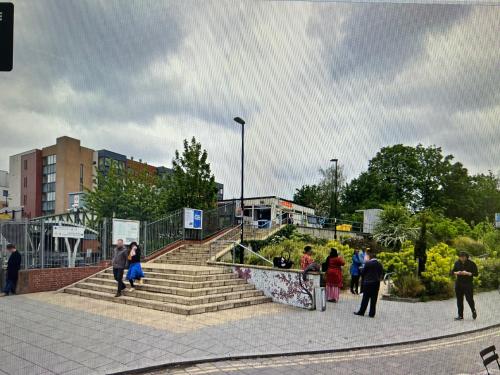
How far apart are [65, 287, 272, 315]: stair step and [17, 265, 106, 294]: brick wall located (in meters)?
1.06

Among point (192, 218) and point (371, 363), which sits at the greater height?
point (192, 218)

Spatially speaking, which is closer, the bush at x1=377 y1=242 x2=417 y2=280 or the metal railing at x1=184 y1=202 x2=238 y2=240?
the bush at x1=377 y1=242 x2=417 y2=280

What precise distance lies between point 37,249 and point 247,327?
25.4 feet

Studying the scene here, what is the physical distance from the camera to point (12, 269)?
10734 mm

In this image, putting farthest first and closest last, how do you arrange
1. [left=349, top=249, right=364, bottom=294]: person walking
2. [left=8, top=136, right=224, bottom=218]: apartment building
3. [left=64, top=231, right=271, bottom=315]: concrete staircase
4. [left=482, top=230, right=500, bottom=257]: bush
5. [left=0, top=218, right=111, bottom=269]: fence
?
[left=8, top=136, right=224, bottom=218]: apartment building, [left=482, top=230, right=500, bottom=257]: bush, [left=349, top=249, right=364, bottom=294]: person walking, [left=0, top=218, right=111, bottom=269]: fence, [left=64, top=231, right=271, bottom=315]: concrete staircase

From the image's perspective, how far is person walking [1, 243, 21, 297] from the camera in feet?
35.1

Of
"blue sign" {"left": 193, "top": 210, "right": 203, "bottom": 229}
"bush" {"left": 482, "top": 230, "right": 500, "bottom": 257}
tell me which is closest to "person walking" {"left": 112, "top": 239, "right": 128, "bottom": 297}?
"blue sign" {"left": 193, "top": 210, "right": 203, "bottom": 229}

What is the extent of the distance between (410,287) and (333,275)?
2.56 meters

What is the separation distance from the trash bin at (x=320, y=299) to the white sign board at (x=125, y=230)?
7111 mm

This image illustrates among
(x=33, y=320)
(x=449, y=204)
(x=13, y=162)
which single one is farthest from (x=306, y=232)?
(x=13, y=162)

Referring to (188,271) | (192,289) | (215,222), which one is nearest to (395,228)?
(215,222)

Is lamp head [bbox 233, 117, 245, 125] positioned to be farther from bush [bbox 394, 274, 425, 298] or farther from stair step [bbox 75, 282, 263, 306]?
bush [bbox 394, 274, 425, 298]

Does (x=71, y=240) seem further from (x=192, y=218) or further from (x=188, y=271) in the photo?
(x=192, y=218)

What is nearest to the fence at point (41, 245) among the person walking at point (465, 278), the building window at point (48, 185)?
the person walking at point (465, 278)
